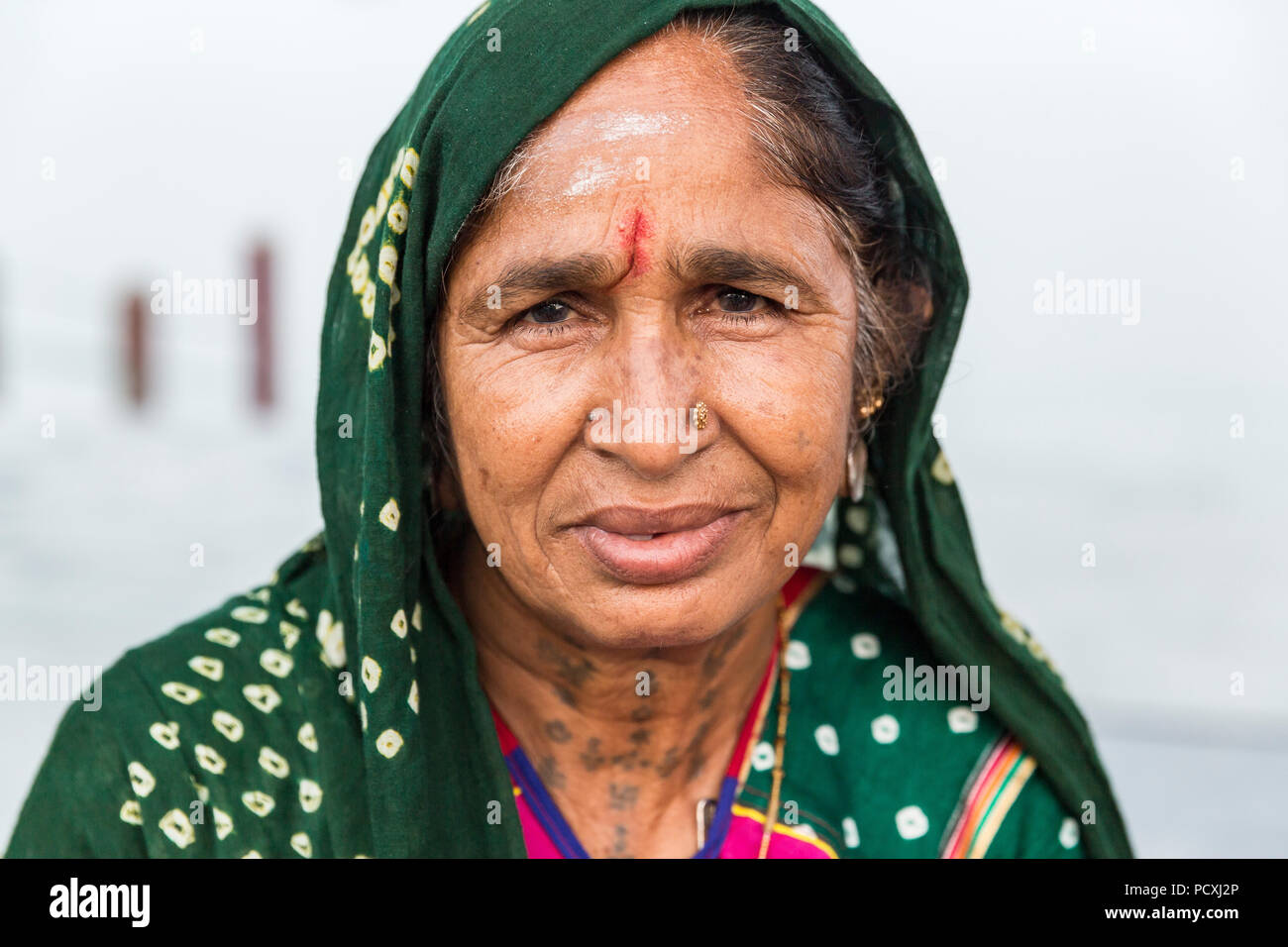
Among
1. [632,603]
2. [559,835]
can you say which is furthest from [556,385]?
[559,835]

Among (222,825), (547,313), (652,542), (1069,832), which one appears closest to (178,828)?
(222,825)

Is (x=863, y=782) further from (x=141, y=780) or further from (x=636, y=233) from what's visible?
(x=141, y=780)

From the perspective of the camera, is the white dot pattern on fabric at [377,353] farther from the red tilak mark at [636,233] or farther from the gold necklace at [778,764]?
the gold necklace at [778,764]

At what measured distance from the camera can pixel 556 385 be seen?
1916mm

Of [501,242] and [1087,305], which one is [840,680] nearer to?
[501,242]

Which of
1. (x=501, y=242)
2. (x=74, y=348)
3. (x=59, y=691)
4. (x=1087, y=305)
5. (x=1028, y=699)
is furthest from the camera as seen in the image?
(x=74, y=348)

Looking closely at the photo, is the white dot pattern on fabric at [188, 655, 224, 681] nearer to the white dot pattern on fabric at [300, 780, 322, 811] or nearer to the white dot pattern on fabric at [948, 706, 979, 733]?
the white dot pattern on fabric at [300, 780, 322, 811]

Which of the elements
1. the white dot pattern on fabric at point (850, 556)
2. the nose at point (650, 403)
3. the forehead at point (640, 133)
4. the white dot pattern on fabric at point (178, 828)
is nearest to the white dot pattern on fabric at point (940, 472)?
the white dot pattern on fabric at point (850, 556)

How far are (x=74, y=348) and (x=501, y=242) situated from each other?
8.70m

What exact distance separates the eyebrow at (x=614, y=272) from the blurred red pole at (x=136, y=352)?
8085 mm

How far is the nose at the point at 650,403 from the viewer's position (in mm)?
1850

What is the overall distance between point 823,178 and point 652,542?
0.59m

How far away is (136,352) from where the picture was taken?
371 inches

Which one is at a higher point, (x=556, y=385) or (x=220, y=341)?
(x=220, y=341)
